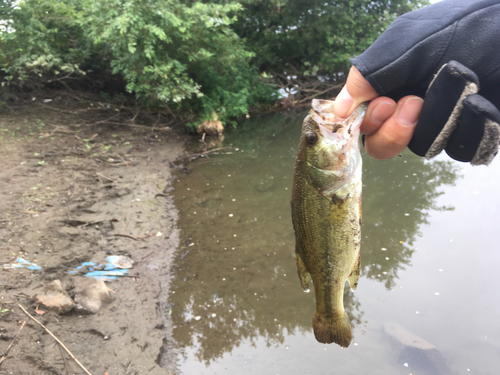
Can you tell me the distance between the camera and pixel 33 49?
32.5 feet

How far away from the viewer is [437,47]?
5.27 ft

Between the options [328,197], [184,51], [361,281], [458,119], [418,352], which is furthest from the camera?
[184,51]

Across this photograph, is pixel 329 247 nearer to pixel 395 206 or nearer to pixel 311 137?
pixel 311 137

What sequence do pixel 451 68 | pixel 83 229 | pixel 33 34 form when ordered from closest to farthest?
pixel 451 68, pixel 83 229, pixel 33 34

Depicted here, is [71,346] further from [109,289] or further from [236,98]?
[236,98]

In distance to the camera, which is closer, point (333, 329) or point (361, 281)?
point (333, 329)

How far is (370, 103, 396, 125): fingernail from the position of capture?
1.86 metres

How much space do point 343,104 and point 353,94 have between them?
0.26 ft

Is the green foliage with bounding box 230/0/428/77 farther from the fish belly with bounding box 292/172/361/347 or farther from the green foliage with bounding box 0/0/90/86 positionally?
Answer: the fish belly with bounding box 292/172/361/347

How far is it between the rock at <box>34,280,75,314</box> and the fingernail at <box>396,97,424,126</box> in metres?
4.02

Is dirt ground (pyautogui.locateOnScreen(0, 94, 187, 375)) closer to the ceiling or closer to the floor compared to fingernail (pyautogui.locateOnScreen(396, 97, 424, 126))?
closer to the floor

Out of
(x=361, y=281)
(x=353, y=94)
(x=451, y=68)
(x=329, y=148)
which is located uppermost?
(x=451, y=68)

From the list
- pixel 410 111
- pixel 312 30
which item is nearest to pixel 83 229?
pixel 410 111

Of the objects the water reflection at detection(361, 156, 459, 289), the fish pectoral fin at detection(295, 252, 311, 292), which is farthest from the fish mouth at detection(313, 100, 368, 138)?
the water reflection at detection(361, 156, 459, 289)
